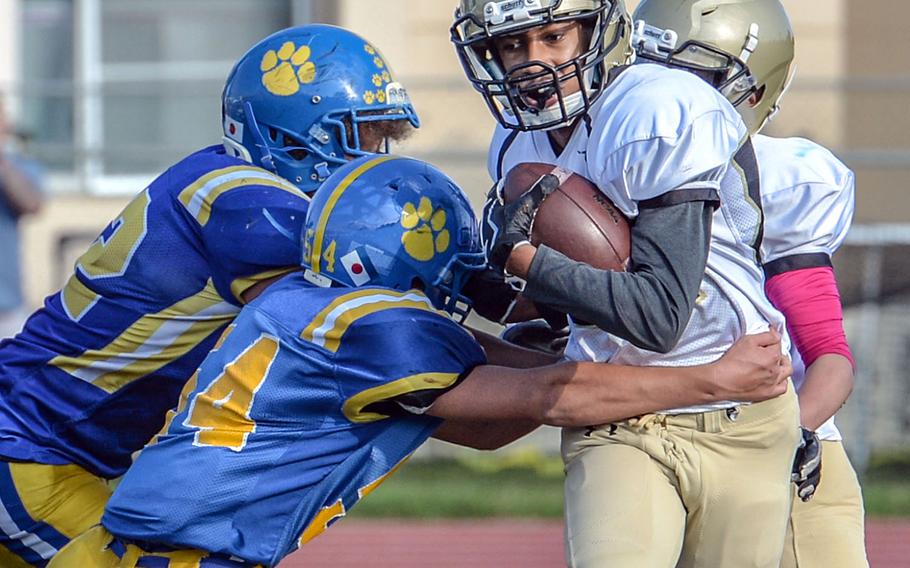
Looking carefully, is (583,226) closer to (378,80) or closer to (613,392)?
(613,392)

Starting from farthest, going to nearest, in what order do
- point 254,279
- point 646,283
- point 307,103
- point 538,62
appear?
point 307,103, point 254,279, point 538,62, point 646,283

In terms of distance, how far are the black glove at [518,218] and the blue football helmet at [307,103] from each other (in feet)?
2.87

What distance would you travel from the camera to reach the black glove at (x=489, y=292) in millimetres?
3500

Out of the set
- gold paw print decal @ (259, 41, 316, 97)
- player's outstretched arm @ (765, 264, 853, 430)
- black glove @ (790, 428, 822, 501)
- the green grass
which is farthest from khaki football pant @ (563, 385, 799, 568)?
the green grass

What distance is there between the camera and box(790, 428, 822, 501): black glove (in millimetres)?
3523

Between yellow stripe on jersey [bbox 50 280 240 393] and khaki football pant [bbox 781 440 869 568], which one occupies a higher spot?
yellow stripe on jersey [bbox 50 280 240 393]

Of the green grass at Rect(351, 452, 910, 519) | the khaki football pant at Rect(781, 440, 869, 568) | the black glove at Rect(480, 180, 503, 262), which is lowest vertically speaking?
the green grass at Rect(351, 452, 910, 519)

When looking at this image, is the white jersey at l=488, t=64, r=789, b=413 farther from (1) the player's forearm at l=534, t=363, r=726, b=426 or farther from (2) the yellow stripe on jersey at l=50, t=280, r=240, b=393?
(2) the yellow stripe on jersey at l=50, t=280, r=240, b=393

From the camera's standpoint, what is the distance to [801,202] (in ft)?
12.3

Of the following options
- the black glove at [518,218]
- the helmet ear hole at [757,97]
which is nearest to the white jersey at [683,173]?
the black glove at [518,218]

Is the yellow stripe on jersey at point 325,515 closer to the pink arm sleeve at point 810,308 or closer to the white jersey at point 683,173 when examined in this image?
the white jersey at point 683,173

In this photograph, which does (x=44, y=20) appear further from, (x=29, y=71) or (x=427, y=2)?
(x=427, y=2)

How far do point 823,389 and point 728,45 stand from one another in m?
0.88

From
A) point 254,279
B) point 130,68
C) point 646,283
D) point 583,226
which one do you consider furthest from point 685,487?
point 130,68
